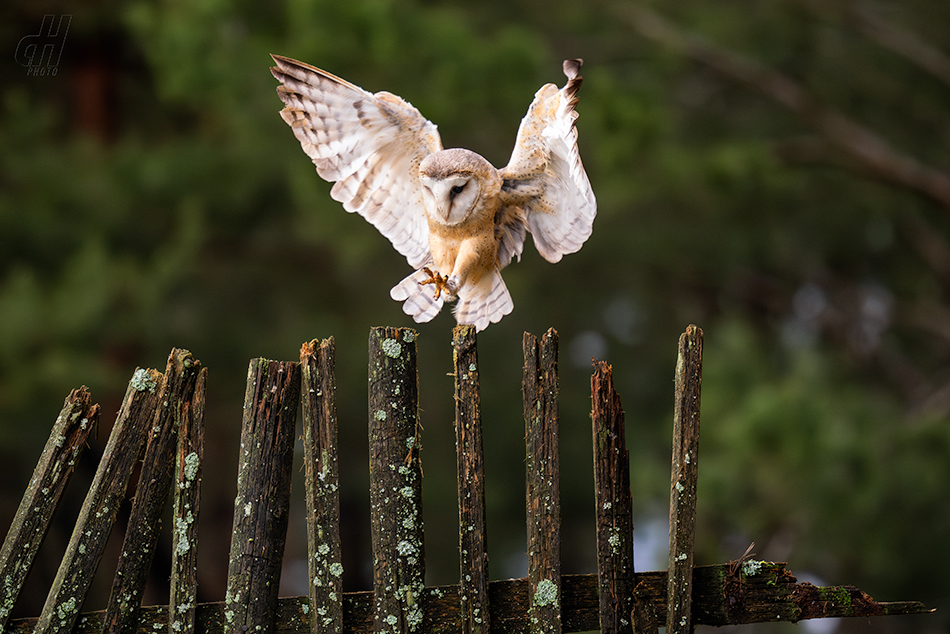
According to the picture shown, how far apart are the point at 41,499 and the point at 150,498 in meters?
0.24

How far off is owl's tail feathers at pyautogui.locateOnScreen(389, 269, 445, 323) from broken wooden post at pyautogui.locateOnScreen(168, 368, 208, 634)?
22.7 inches

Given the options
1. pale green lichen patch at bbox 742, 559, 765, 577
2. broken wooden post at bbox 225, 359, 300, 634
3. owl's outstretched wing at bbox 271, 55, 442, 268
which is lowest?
pale green lichen patch at bbox 742, 559, 765, 577

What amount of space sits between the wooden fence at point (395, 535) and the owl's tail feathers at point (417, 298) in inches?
13.9

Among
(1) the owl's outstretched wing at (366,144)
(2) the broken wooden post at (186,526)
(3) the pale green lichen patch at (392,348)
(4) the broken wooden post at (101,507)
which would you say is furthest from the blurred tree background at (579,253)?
(3) the pale green lichen patch at (392,348)

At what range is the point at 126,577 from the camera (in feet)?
6.27

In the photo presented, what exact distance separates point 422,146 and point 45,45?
4.71 metres

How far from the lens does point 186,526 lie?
1.90m

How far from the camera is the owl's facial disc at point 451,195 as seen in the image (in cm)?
220

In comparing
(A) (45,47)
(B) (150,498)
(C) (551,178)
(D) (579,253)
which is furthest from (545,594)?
(D) (579,253)

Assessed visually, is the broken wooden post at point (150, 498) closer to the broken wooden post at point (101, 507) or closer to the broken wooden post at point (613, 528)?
the broken wooden post at point (101, 507)

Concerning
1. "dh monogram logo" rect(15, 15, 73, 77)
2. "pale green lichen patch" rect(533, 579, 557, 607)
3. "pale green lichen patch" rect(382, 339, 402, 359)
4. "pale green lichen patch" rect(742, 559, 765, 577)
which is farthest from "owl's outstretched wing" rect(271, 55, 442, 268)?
"dh monogram logo" rect(15, 15, 73, 77)

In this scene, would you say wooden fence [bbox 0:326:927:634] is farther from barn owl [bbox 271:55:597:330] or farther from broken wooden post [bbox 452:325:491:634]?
barn owl [bbox 271:55:597:330]

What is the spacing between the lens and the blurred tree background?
546 centimetres

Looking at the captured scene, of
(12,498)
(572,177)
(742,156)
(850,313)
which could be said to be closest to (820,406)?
(742,156)
